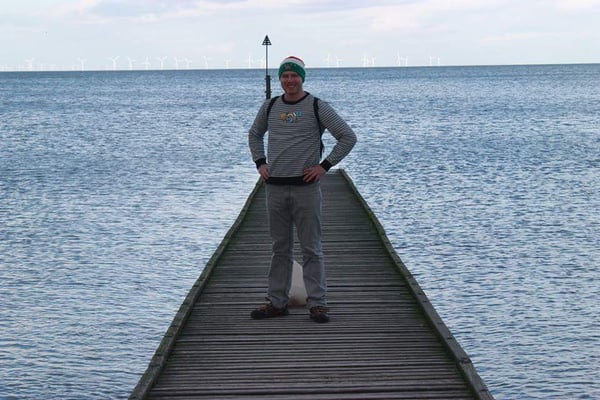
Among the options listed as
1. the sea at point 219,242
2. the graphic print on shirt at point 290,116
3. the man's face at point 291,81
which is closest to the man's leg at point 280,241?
the graphic print on shirt at point 290,116

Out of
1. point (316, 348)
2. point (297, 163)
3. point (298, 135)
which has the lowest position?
point (316, 348)

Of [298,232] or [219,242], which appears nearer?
[298,232]

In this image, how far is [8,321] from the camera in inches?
615

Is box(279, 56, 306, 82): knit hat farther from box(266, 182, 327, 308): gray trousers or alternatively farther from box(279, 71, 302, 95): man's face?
box(266, 182, 327, 308): gray trousers

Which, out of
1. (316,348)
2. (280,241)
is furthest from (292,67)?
(316,348)

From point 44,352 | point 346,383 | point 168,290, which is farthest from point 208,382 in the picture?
point 168,290

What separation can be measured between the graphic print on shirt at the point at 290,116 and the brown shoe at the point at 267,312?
75.5 inches

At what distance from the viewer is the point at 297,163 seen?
8.46 m

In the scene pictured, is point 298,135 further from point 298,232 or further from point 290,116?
point 298,232

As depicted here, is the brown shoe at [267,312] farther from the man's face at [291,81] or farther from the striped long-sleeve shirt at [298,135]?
the man's face at [291,81]

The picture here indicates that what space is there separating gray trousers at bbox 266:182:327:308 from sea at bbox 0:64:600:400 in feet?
13.5

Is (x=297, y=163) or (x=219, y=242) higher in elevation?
(x=297, y=163)

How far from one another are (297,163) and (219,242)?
13577 mm

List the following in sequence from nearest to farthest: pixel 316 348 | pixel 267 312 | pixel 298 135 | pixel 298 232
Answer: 1. pixel 316 348
2. pixel 298 135
3. pixel 298 232
4. pixel 267 312
